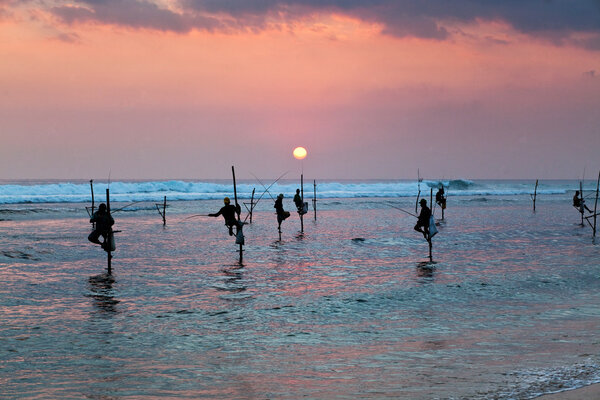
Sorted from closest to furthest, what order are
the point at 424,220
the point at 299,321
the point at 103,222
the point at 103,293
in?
the point at 299,321 → the point at 103,293 → the point at 103,222 → the point at 424,220

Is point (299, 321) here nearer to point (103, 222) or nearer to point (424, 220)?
point (103, 222)

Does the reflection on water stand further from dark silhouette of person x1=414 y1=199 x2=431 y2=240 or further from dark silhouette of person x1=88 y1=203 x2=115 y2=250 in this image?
dark silhouette of person x1=414 y1=199 x2=431 y2=240

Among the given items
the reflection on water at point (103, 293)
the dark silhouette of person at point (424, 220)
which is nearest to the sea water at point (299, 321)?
the reflection on water at point (103, 293)

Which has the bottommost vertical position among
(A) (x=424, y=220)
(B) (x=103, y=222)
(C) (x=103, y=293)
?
(C) (x=103, y=293)

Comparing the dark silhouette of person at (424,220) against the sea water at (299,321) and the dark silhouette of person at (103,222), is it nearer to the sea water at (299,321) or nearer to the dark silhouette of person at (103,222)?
the sea water at (299,321)

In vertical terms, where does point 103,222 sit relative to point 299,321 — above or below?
above

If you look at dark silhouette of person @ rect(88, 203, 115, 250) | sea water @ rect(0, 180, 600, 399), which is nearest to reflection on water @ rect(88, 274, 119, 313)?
sea water @ rect(0, 180, 600, 399)

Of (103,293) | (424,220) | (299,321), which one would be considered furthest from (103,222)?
(424,220)

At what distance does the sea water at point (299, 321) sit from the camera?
23.6 ft

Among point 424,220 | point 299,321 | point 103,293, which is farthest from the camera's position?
point 424,220

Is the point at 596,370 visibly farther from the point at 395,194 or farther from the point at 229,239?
the point at 395,194

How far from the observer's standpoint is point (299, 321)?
10.6 m

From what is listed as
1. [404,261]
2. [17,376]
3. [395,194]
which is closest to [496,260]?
[404,261]

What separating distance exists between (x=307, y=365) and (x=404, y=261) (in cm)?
1134
